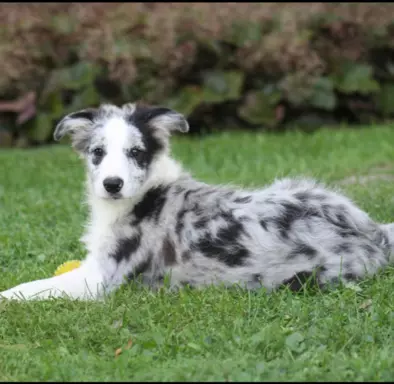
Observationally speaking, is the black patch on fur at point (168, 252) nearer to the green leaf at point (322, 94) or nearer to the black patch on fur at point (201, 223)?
the black patch on fur at point (201, 223)

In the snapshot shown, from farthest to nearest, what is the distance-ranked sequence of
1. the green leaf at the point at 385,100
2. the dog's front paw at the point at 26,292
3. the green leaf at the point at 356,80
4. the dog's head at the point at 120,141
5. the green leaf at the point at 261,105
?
the green leaf at the point at 385,100
the green leaf at the point at 356,80
the green leaf at the point at 261,105
the dog's head at the point at 120,141
the dog's front paw at the point at 26,292

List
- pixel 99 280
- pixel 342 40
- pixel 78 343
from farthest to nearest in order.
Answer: pixel 342 40
pixel 99 280
pixel 78 343

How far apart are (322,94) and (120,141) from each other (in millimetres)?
7695

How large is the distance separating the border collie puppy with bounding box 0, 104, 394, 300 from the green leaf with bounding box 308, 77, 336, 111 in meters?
7.17

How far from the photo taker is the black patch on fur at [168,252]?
5613mm

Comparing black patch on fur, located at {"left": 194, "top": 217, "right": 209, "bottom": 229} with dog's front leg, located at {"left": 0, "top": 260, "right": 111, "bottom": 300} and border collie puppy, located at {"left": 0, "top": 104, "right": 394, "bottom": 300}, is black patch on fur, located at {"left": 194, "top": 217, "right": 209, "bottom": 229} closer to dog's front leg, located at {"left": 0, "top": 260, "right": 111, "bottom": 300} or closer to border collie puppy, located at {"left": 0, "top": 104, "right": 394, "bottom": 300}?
border collie puppy, located at {"left": 0, "top": 104, "right": 394, "bottom": 300}

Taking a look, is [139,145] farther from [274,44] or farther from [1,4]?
[1,4]

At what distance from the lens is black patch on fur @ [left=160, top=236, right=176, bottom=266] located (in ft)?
18.4

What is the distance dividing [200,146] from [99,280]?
630 cm

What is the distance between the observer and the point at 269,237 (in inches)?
217

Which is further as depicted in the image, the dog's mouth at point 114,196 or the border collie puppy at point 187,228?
the dog's mouth at point 114,196

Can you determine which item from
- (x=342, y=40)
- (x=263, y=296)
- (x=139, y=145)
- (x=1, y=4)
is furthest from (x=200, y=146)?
(x=263, y=296)

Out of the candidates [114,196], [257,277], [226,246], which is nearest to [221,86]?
[114,196]

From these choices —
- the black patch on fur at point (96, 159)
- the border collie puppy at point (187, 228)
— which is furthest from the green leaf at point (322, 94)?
the black patch on fur at point (96, 159)
